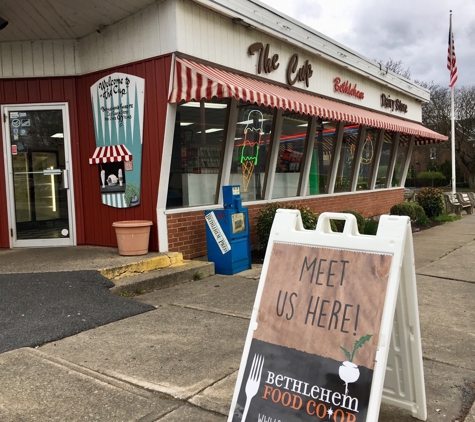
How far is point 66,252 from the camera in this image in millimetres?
6680

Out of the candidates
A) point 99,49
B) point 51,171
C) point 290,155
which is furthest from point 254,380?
point 290,155

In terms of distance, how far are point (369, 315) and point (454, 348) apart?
2035 millimetres

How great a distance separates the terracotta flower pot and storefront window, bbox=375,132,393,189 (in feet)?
30.1

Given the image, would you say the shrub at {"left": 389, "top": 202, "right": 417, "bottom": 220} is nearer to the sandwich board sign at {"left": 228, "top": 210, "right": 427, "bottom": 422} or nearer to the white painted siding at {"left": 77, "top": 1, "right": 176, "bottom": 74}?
the white painted siding at {"left": 77, "top": 1, "right": 176, "bottom": 74}

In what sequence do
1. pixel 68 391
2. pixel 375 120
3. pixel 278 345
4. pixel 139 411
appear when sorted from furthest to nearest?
pixel 375 120 → pixel 68 391 → pixel 139 411 → pixel 278 345

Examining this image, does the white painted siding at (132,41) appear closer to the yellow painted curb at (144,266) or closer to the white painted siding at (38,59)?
the white painted siding at (38,59)

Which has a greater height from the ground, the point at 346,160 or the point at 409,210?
the point at 346,160

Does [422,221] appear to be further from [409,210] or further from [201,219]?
[201,219]

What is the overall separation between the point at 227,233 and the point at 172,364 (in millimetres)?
3206

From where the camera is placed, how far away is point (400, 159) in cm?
1503

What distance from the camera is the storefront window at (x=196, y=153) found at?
680cm

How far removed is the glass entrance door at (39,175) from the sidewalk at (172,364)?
1.68m

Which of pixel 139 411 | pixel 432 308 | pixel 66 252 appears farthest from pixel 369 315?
pixel 66 252

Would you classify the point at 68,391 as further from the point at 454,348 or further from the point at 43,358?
the point at 454,348
